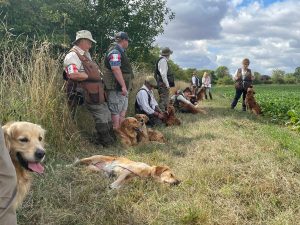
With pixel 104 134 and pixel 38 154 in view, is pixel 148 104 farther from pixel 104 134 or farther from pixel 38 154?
pixel 38 154

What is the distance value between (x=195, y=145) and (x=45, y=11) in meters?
6.66

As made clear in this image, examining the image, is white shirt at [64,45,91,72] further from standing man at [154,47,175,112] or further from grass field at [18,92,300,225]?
standing man at [154,47,175,112]

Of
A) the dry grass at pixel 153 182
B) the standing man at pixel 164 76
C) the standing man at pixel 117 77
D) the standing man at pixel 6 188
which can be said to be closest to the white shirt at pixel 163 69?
the standing man at pixel 164 76

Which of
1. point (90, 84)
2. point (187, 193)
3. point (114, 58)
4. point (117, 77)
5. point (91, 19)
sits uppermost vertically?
point (91, 19)

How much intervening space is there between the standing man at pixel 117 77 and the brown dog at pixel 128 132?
17 centimetres

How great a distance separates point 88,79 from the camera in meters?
6.80

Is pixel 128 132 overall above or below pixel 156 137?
above

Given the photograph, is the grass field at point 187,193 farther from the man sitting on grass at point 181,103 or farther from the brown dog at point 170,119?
the man sitting on grass at point 181,103

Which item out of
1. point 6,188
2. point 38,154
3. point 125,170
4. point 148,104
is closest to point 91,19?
point 148,104

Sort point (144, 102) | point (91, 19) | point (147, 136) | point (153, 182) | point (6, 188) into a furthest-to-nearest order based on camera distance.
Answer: point (91, 19), point (144, 102), point (147, 136), point (153, 182), point (6, 188)

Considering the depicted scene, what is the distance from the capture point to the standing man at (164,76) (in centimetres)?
1123

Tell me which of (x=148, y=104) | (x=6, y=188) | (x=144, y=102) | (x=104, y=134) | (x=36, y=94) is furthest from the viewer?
(x=148, y=104)

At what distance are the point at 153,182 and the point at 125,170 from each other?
45 centimetres

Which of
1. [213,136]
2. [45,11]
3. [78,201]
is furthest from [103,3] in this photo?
[78,201]
